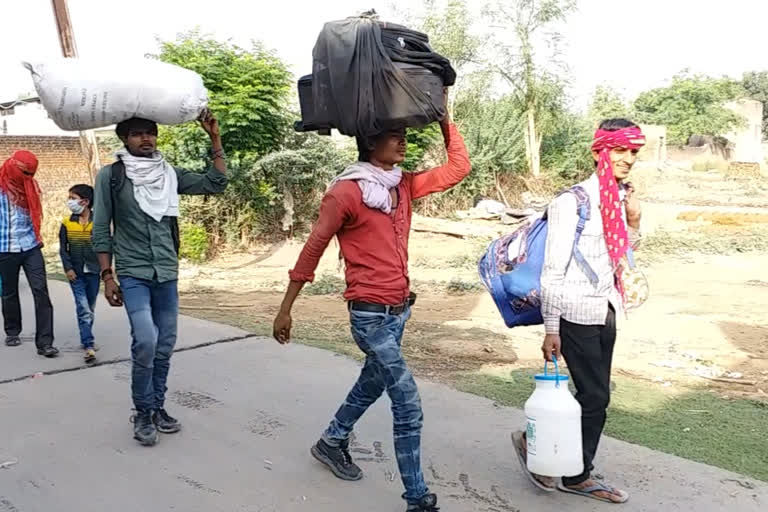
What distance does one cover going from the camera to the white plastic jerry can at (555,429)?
3.14 meters

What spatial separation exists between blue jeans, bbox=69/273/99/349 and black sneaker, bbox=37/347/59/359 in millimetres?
216

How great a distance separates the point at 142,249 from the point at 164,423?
103cm

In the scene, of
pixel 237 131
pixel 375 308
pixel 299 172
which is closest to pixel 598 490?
pixel 375 308

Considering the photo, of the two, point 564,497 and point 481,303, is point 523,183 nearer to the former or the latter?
point 481,303

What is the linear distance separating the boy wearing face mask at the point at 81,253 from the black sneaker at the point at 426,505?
12.0ft

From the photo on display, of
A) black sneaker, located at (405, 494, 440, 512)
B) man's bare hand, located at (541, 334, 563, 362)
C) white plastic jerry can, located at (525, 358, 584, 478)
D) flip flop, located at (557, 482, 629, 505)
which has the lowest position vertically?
flip flop, located at (557, 482, 629, 505)

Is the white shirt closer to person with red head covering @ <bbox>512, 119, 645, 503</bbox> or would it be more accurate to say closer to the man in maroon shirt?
person with red head covering @ <bbox>512, 119, 645, 503</bbox>

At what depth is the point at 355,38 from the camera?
2875 millimetres

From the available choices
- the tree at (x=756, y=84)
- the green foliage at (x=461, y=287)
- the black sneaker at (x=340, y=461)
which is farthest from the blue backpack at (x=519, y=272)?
the tree at (x=756, y=84)

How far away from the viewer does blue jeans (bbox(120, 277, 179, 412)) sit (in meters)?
3.87

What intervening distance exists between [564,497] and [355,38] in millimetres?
2171

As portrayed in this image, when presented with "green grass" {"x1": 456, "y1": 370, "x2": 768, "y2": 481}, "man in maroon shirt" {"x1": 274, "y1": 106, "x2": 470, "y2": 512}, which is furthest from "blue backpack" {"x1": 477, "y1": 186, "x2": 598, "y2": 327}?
"green grass" {"x1": 456, "y1": 370, "x2": 768, "y2": 481}

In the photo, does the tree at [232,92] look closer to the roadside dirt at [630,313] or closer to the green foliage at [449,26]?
the roadside dirt at [630,313]

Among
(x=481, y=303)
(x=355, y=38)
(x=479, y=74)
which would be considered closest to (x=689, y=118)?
(x=479, y=74)
